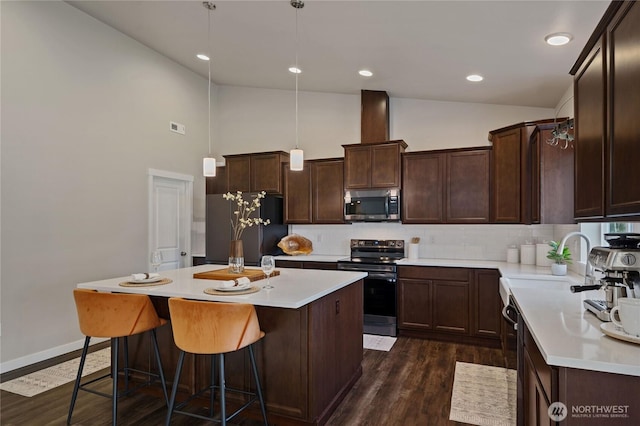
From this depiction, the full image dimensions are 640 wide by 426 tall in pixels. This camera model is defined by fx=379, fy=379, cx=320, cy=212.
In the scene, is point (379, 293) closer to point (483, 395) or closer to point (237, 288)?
point (483, 395)

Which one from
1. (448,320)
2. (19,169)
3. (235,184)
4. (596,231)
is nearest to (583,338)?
(596,231)

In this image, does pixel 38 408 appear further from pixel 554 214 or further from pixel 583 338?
pixel 554 214

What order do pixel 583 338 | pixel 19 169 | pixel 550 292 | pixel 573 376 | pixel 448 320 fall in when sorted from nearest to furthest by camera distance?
pixel 573 376 → pixel 583 338 → pixel 550 292 → pixel 19 169 → pixel 448 320

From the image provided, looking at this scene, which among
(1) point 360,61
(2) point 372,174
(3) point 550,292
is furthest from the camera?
(2) point 372,174

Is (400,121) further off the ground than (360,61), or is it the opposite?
(360,61)

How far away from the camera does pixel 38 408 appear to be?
2.86m

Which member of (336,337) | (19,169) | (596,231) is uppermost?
(19,169)

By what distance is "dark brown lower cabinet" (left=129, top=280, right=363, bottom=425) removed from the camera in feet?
8.07

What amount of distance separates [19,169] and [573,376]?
465 cm

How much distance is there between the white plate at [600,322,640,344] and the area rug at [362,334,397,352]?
9.42 ft

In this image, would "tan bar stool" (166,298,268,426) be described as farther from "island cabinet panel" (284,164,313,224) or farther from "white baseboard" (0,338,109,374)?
"island cabinet panel" (284,164,313,224)

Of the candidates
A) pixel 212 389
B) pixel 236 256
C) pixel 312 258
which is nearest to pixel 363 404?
pixel 212 389

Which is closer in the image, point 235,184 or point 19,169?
point 19,169
